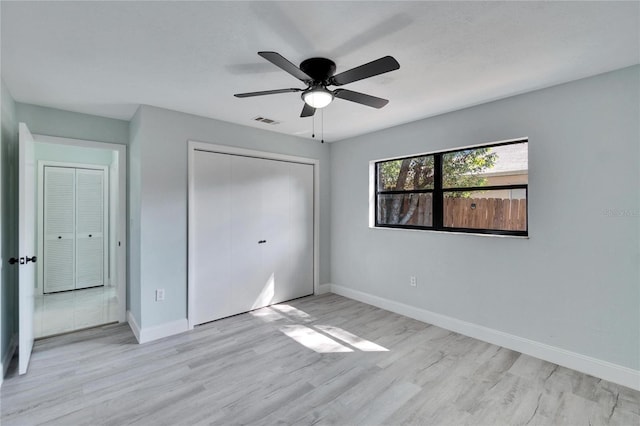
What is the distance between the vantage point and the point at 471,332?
10.2 feet

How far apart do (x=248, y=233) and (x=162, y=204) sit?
1110 millimetres

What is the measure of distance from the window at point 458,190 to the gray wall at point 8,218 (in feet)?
12.9

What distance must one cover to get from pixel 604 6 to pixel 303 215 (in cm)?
365

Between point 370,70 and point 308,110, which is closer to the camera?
point 370,70

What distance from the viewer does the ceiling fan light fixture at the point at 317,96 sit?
1.99m

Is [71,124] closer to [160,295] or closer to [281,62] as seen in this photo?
[160,295]

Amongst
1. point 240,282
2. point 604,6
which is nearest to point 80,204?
point 240,282

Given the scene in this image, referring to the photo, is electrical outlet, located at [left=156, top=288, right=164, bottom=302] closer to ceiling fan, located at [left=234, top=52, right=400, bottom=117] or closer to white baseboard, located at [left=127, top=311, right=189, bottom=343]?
→ white baseboard, located at [left=127, top=311, right=189, bottom=343]

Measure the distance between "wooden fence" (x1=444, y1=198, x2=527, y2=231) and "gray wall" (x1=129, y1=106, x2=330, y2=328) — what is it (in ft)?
9.76

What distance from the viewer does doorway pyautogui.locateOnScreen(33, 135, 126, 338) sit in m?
3.98

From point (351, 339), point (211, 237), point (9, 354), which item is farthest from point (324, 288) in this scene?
Answer: point (9, 354)

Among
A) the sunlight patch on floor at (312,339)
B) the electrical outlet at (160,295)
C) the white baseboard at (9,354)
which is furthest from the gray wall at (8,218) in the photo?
the sunlight patch on floor at (312,339)

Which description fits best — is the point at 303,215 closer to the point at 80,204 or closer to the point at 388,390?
the point at 388,390

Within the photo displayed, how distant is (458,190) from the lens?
3346 millimetres
